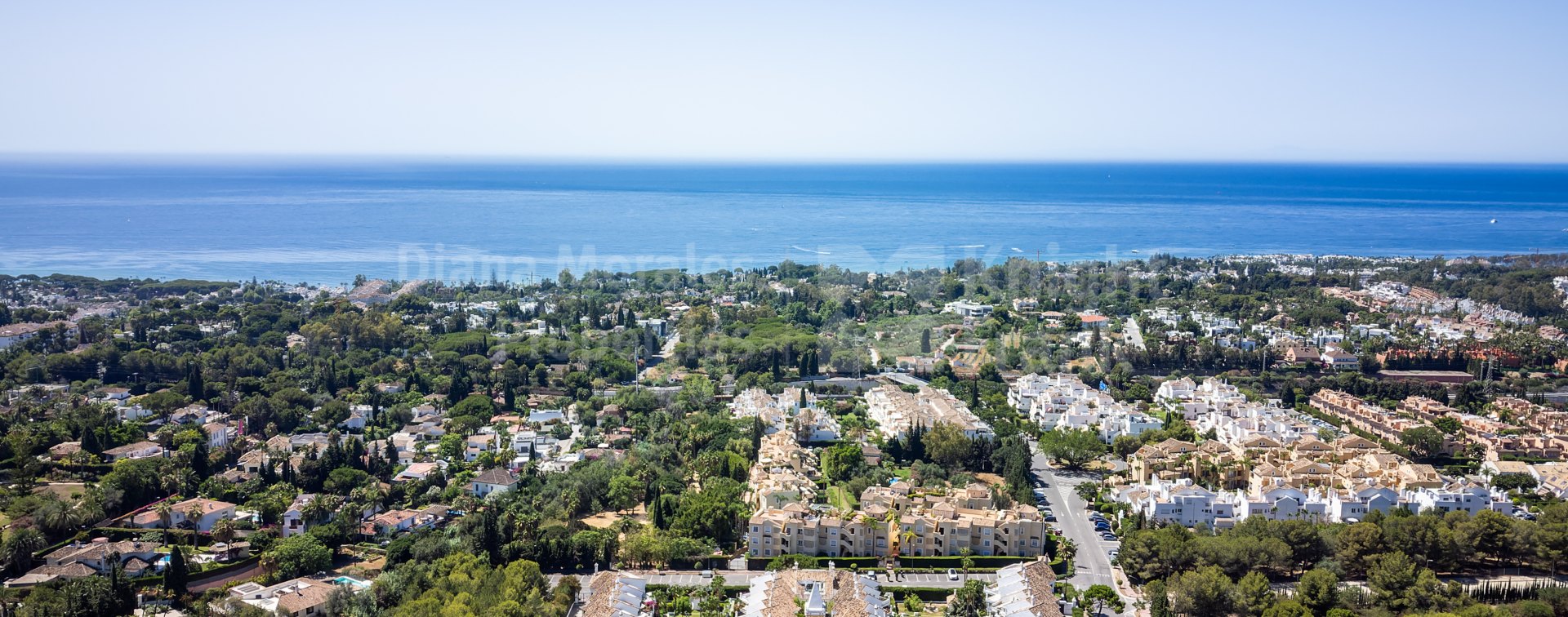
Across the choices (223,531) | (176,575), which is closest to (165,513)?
(223,531)

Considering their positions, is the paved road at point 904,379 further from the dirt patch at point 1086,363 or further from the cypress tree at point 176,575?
the cypress tree at point 176,575

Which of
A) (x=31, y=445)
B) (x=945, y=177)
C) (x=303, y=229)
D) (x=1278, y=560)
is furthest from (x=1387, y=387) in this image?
(x=945, y=177)

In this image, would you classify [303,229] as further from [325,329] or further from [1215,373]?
[1215,373]

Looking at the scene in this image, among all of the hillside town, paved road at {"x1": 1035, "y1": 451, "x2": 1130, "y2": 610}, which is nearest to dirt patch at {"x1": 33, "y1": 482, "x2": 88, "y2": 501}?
the hillside town

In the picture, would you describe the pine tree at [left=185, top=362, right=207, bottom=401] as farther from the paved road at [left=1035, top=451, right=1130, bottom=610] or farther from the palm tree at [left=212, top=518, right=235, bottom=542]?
the paved road at [left=1035, top=451, right=1130, bottom=610]

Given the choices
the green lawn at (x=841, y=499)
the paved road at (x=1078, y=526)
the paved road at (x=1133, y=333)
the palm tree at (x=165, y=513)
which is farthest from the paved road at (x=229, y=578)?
the paved road at (x=1133, y=333)
